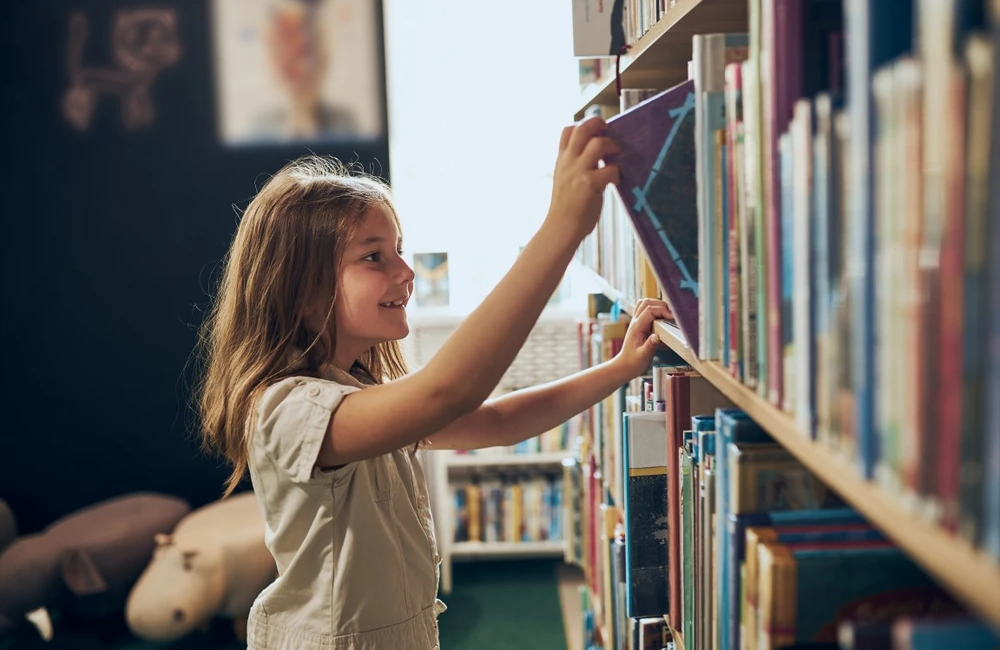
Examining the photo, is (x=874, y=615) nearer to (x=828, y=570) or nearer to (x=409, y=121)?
(x=828, y=570)

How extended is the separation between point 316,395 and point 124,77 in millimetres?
2599

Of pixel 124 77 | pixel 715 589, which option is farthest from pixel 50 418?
pixel 715 589

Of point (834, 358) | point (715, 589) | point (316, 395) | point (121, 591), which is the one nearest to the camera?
point (834, 358)

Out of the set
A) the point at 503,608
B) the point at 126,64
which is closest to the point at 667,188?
the point at 503,608

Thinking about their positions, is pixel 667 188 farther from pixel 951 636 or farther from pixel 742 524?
pixel 951 636

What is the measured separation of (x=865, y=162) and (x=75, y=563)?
9.24 feet

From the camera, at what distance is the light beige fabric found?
3.95 ft

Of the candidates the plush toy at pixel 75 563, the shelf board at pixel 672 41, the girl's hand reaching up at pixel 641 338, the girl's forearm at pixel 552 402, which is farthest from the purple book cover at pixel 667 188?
the plush toy at pixel 75 563

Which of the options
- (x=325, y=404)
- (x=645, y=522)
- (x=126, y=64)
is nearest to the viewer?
(x=325, y=404)

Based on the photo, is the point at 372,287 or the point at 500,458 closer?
the point at 372,287

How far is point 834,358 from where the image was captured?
1.84 feet

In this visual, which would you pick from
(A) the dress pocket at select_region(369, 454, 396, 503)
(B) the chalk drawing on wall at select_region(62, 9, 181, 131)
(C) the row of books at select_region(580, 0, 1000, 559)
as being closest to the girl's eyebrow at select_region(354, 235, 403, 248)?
(A) the dress pocket at select_region(369, 454, 396, 503)

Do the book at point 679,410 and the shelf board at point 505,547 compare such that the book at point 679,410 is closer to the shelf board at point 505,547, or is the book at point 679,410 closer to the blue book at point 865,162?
the blue book at point 865,162

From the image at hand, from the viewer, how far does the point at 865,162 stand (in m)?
0.50
